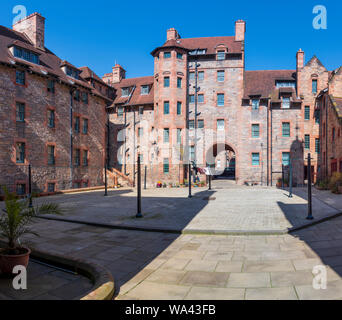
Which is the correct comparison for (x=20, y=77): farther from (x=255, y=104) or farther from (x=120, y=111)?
(x=255, y=104)

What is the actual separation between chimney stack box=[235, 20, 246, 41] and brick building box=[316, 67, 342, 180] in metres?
12.3

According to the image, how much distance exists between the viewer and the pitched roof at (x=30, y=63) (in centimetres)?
2139

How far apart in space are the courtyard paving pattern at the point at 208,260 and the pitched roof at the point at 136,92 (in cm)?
2773

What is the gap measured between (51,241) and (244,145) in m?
27.4

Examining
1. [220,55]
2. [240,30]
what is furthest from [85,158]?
[240,30]

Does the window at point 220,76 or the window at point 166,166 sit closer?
the window at point 166,166

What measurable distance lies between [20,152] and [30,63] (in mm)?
8232

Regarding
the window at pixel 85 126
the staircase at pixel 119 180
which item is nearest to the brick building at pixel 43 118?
the window at pixel 85 126

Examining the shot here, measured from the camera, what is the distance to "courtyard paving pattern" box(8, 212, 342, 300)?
4066 millimetres

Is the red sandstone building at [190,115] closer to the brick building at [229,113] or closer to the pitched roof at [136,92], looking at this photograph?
the brick building at [229,113]

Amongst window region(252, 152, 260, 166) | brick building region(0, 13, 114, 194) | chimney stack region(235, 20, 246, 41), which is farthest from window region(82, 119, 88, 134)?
chimney stack region(235, 20, 246, 41)

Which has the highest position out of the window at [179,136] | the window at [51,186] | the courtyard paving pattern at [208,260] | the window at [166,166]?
the window at [179,136]

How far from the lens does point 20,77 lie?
2191cm
